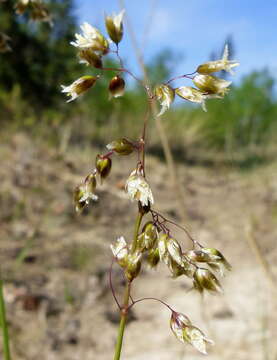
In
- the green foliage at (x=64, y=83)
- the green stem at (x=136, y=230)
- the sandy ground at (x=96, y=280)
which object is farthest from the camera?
the green foliage at (x=64, y=83)

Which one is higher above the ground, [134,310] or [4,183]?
[4,183]

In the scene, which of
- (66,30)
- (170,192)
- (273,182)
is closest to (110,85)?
(170,192)

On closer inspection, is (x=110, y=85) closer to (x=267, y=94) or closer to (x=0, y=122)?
(x=0, y=122)

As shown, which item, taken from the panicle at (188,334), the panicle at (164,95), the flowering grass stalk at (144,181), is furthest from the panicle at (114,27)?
the panicle at (188,334)

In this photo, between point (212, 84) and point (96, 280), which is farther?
point (96, 280)

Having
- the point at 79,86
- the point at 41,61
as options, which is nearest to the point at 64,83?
the point at 41,61

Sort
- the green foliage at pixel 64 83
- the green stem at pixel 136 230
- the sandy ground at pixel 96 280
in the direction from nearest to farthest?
1. the green stem at pixel 136 230
2. the sandy ground at pixel 96 280
3. the green foliage at pixel 64 83

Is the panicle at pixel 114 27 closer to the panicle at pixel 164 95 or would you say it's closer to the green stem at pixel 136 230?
the panicle at pixel 164 95

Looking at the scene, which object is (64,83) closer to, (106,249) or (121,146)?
(106,249)

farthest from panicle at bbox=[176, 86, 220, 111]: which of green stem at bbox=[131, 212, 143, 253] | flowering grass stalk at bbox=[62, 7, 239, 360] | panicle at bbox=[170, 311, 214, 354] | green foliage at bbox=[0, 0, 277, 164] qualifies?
green foliage at bbox=[0, 0, 277, 164]
